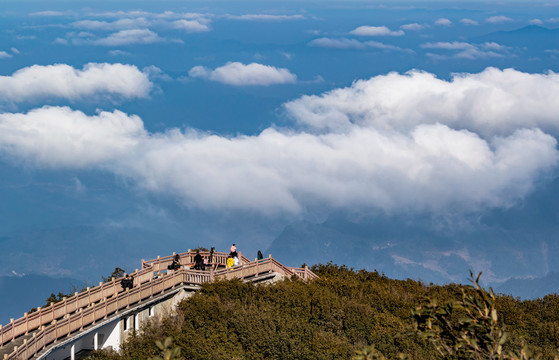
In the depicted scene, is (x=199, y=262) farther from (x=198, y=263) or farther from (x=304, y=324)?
(x=304, y=324)

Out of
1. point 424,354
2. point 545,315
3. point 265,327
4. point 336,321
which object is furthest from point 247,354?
point 545,315

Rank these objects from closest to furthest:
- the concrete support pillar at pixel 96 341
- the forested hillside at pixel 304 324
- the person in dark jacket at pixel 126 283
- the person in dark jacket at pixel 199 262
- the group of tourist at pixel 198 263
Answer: the forested hillside at pixel 304 324, the concrete support pillar at pixel 96 341, the person in dark jacket at pixel 126 283, the group of tourist at pixel 198 263, the person in dark jacket at pixel 199 262

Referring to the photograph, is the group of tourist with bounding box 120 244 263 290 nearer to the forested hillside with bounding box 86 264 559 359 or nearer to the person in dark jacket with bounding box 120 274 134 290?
the person in dark jacket with bounding box 120 274 134 290

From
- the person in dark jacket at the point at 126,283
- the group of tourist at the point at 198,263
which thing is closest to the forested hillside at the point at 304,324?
the group of tourist at the point at 198,263

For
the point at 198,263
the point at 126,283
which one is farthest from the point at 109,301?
the point at 198,263

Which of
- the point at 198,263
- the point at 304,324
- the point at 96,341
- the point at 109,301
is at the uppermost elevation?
the point at 198,263

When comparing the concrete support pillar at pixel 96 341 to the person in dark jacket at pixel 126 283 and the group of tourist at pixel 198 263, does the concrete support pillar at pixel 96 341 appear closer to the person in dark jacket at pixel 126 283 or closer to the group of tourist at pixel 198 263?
the person in dark jacket at pixel 126 283
